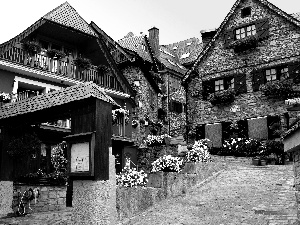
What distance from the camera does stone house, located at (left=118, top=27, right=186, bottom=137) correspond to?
98.2ft

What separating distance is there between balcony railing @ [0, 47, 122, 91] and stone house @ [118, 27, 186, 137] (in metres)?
7.52

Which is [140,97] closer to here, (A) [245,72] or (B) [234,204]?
(A) [245,72]

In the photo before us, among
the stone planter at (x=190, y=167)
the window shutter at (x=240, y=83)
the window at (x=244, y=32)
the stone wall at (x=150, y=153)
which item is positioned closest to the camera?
the stone planter at (x=190, y=167)

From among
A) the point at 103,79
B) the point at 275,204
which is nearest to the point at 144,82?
the point at 103,79

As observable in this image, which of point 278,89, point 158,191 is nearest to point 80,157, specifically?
point 158,191

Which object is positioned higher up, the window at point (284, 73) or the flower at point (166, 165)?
the window at point (284, 73)

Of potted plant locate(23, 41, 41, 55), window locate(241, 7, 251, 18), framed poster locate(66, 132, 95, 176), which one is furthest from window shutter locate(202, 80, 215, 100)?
framed poster locate(66, 132, 95, 176)

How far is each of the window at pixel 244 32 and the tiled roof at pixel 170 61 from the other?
10040 millimetres

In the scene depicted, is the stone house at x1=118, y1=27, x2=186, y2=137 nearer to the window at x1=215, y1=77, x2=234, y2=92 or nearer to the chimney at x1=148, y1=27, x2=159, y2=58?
the chimney at x1=148, y1=27, x2=159, y2=58

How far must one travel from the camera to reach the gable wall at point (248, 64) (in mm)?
22953

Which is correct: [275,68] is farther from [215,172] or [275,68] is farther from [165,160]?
[165,160]

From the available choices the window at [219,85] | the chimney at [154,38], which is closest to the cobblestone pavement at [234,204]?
the window at [219,85]

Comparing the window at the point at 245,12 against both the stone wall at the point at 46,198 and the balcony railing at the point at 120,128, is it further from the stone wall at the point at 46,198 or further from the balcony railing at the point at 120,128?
the stone wall at the point at 46,198

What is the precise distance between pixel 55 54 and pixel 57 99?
11120 millimetres
